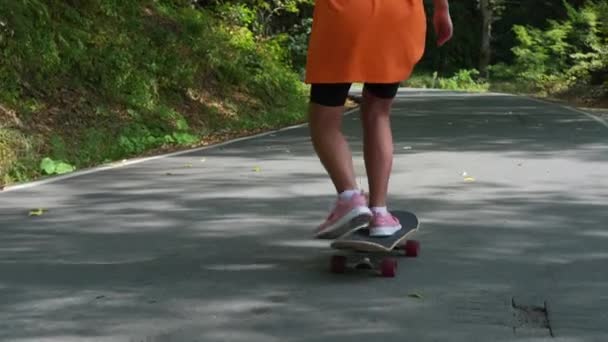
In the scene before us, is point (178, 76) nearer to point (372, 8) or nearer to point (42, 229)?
point (42, 229)

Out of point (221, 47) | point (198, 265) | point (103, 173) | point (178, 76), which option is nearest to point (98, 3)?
point (178, 76)

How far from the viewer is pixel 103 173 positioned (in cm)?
920

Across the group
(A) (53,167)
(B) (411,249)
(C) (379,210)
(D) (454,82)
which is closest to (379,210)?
(C) (379,210)

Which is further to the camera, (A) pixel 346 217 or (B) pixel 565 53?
(B) pixel 565 53

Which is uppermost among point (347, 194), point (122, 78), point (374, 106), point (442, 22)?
point (442, 22)

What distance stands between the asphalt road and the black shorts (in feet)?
2.68

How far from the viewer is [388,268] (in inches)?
184

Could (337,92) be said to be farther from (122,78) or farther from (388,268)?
(122,78)

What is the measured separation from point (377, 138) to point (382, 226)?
1.49 feet

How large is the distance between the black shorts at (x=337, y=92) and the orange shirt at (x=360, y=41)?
82mm

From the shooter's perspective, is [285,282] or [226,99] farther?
[226,99]

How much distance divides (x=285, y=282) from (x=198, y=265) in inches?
22.4

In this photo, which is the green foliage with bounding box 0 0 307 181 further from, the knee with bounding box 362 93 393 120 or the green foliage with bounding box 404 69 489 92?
the green foliage with bounding box 404 69 489 92

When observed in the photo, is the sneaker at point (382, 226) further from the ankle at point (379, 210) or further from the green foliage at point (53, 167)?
the green foliage at point (53, 167)
